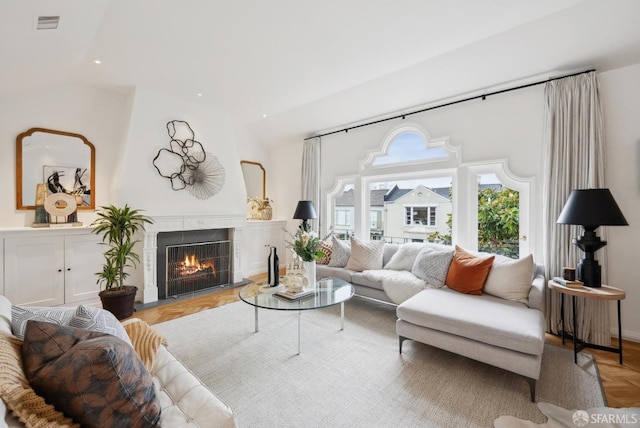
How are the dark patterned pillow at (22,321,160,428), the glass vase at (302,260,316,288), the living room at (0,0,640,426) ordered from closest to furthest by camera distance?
the dark patterned pillow at (22,321,160,428) < the living room at (0,0,640,426) < the glass vase at (302,260,316,288)

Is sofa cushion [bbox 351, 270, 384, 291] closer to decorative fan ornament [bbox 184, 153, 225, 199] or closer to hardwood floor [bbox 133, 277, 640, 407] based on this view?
hardwood floor [bbox 133, 277, 640, 407]

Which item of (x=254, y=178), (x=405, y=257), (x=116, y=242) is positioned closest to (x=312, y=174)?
(x=254, y=178)

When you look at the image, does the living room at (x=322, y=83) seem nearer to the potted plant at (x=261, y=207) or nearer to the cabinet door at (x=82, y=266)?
the cabinet door at (x=82, y=266)

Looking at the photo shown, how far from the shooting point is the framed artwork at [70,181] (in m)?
3.65

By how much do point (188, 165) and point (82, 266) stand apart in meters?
1.86

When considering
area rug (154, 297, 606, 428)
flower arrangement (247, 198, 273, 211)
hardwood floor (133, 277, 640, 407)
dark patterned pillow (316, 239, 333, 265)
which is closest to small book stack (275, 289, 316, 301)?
area rug (154, 297, 606, 428)

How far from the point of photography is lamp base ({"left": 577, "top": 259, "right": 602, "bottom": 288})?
8.18ft

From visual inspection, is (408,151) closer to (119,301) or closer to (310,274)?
(310,274)

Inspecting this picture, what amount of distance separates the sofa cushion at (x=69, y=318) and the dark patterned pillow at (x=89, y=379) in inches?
10.8

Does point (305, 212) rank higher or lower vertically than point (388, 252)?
higher

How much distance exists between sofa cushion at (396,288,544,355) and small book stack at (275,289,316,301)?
0.85 meters

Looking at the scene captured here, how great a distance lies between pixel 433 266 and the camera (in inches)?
125

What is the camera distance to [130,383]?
3.37 ft

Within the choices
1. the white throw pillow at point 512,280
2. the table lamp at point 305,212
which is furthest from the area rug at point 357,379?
the table lamp at point 305,212
